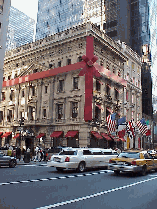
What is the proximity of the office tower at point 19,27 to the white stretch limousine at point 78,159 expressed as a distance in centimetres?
13936

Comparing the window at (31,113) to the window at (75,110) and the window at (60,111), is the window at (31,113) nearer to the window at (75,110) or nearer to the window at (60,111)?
the window at (60,111)

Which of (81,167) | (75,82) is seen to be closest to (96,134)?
(75,82)

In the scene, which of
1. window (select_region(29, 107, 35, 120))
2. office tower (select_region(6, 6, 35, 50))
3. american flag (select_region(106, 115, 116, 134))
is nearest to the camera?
american flag (select_region(106, 115, 116, 134))

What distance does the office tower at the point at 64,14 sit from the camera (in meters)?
70.4

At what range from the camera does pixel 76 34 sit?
1401 inches

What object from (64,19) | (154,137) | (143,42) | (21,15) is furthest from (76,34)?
(21,15)

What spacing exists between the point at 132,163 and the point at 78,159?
12.2ft

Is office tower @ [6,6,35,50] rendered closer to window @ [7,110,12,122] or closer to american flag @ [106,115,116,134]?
window @ [7,110,12,122]

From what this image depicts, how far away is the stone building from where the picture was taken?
111 feet

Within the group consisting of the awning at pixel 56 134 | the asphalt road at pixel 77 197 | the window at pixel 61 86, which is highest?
the window at pixel 61 86

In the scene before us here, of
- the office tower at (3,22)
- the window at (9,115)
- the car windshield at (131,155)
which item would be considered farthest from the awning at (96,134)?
the window at (9,115)

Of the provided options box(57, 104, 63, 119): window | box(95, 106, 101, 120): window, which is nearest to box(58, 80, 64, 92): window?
box(57, 104, 63, 119): window

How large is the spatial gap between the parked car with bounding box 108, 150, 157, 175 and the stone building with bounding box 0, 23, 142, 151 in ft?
55.8

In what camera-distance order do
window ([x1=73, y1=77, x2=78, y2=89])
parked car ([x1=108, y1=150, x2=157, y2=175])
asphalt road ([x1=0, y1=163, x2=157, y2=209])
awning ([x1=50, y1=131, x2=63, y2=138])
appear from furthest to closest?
window ([x1=73, y1=77, x2=78, y2=89]) < awning ([x1=50, y1=131, x2=63, y2=138]) < parked car ([x1=108, y1=150, x2=157, y2=175]) < asphalt road ([x1=0, y1=163, x2=157, y2=209])
